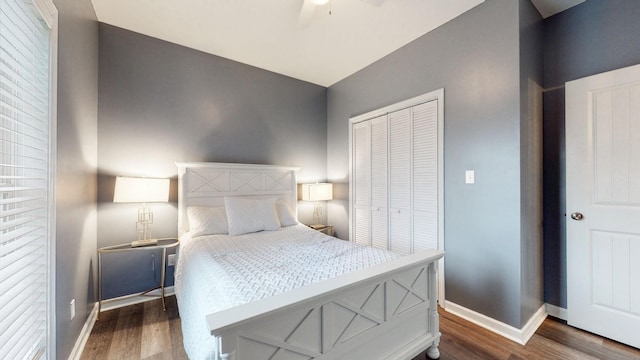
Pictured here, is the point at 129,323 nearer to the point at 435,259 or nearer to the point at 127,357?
the point at 127,357

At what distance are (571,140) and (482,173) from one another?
2.49 feet

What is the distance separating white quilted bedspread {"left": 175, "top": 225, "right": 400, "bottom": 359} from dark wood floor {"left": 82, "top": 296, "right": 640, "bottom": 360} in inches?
13.5

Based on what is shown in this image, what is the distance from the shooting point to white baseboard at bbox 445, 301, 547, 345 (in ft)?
6.35

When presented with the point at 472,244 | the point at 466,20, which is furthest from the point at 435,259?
the point at 466,20

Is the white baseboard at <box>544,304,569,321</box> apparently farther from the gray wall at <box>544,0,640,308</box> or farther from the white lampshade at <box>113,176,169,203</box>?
the white lampshade at <box>113,176,169,203</box>

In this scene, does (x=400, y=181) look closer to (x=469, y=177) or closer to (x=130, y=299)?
(x=469, y=177)

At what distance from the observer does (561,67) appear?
2.24 metres

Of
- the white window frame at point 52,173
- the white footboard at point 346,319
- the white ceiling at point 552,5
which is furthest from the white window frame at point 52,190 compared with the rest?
the white ceiling at point 552,5

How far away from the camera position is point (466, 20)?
2279mm

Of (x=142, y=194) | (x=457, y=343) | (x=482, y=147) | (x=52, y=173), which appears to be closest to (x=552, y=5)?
(x=482, y=147)

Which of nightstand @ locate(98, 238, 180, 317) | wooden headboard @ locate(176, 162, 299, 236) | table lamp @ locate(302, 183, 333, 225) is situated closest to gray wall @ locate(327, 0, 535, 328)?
table lamp @ locate(302, 183, 333, 225)

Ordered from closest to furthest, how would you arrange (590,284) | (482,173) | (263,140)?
1. (590,284)
2. (482,173)
3. (263,140)

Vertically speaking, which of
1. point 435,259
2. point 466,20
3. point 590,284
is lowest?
point 590,284

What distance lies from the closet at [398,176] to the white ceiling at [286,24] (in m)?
0.72
